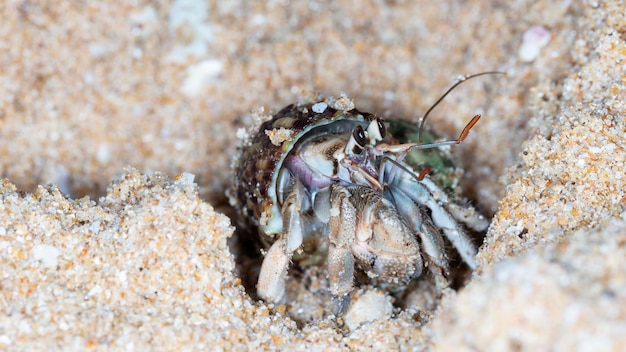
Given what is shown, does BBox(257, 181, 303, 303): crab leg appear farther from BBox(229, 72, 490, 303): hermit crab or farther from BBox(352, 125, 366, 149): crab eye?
BBox(352, 125, 366, 149): crab eye

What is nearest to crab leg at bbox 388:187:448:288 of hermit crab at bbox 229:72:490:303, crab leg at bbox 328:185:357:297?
hermit crab at bbox 229:72:490:303

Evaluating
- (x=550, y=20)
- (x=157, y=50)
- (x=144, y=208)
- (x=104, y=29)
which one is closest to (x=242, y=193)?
(x=144, y=208)

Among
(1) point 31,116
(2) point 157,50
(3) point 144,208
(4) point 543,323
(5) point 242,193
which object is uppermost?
(1) point 31,116

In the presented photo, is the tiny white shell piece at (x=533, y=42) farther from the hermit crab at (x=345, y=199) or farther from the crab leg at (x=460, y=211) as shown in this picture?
the crab leg at (x=460, y=211)

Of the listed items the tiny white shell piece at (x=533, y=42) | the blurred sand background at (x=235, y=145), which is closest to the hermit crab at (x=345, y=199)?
the blurred sand background at (x=235, y=145)

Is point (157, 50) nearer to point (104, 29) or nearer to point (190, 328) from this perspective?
point (104, 29)

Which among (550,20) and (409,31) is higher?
(409,31)
